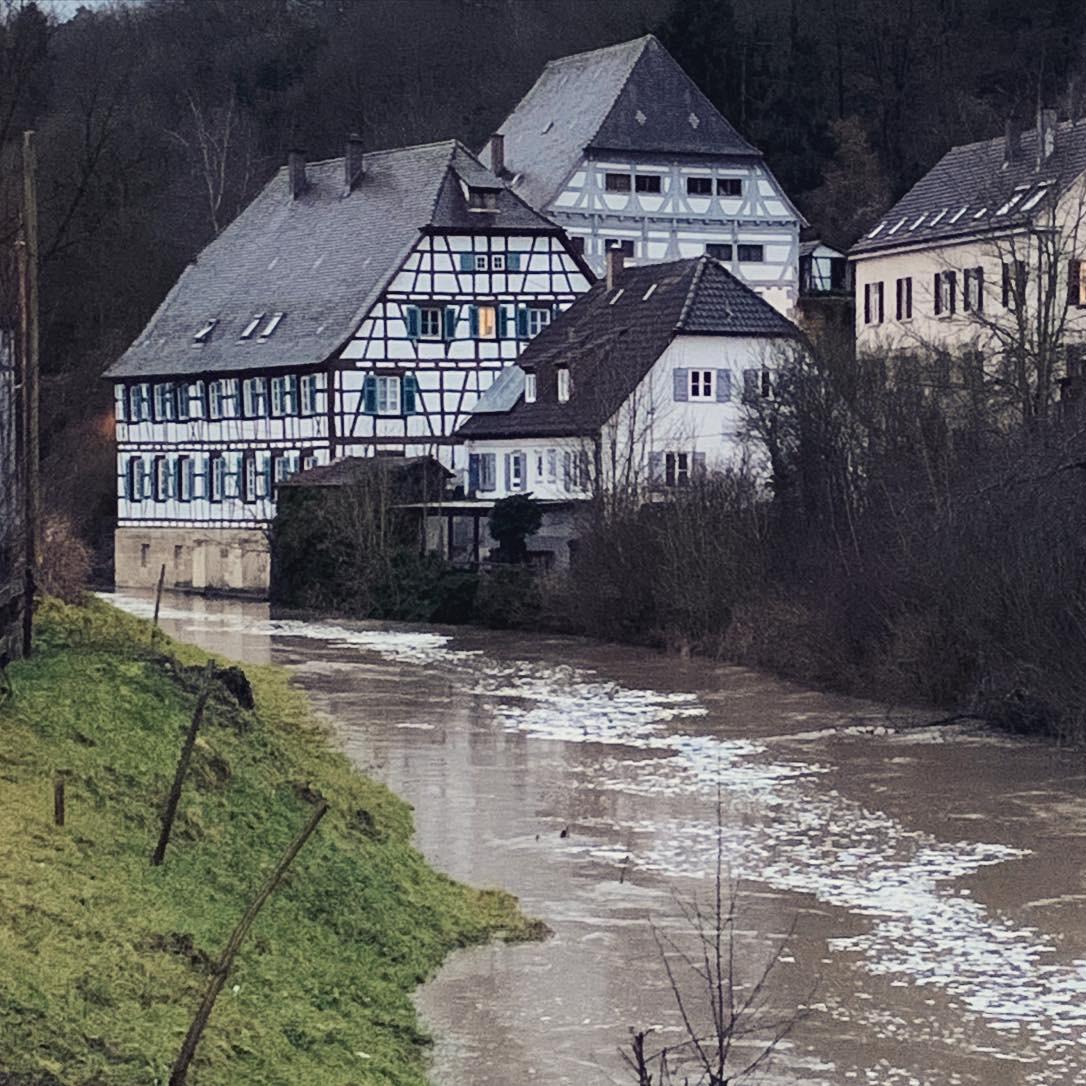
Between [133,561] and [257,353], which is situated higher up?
[257,353]

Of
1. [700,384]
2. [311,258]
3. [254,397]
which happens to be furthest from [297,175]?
[700,384]

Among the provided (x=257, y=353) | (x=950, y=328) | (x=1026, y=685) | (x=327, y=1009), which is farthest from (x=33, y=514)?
(x=257, y=353)

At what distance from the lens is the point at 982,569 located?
86.5ft

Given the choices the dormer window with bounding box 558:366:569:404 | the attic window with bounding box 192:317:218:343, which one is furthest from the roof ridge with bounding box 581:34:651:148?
the dormer window with bounding box 558:366:569:404

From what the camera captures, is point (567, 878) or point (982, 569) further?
point (982, 569)

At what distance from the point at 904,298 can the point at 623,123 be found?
14.2 metres

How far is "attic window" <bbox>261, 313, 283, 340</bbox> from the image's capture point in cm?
5438

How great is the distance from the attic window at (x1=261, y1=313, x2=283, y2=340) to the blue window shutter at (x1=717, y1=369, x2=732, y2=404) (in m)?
12.2

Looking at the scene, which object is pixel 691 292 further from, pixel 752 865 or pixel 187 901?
pixel 187 901

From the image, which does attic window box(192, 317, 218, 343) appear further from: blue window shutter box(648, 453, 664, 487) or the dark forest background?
blue window shutter box(648, 453, 664, 487)

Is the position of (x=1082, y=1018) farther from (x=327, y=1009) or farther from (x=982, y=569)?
(x=982, y=569)

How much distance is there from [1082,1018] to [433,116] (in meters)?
71.0

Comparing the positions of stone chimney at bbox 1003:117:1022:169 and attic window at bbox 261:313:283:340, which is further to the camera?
attic window at bbox 261:313:283:340

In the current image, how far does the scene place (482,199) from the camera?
51.9 metres
